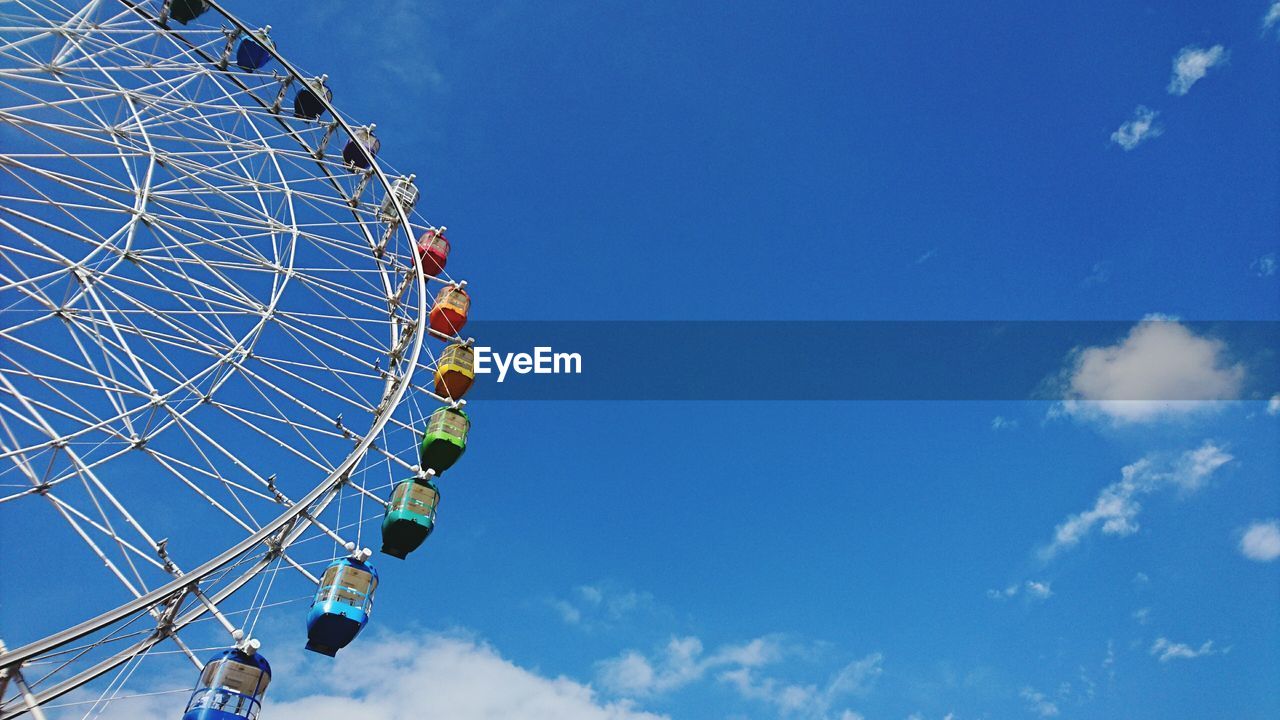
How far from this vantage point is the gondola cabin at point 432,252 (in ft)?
83.1

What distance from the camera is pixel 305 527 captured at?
55.4 feet

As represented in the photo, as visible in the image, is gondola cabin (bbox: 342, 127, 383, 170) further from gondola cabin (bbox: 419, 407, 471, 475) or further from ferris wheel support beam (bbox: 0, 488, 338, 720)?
ferris wheel support beam (bbox: 0, 488, 338, 720)

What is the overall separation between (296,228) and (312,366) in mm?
3674

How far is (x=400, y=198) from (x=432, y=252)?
1806mm

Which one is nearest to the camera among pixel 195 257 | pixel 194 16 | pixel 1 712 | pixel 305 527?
pixel 1 712

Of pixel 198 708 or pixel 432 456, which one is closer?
pixel 198 708

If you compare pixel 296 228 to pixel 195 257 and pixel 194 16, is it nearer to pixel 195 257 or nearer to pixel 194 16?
pixel 195 257

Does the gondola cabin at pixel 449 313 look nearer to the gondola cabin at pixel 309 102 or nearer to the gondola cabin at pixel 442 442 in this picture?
the gondola cabin at pixel 442 442

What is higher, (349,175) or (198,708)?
(349,175)

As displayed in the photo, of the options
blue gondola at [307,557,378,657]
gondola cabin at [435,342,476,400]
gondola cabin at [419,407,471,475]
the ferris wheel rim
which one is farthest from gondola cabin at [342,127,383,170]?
blue gondola at [307,557,378,657]

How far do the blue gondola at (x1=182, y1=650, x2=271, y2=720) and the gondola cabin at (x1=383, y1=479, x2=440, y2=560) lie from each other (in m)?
4.13

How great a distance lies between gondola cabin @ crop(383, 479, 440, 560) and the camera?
63.1ft

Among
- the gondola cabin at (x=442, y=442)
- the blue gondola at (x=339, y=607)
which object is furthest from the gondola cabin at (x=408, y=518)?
the blue gondola at (x=339, y=607)

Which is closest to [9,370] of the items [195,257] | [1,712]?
[195,257]
